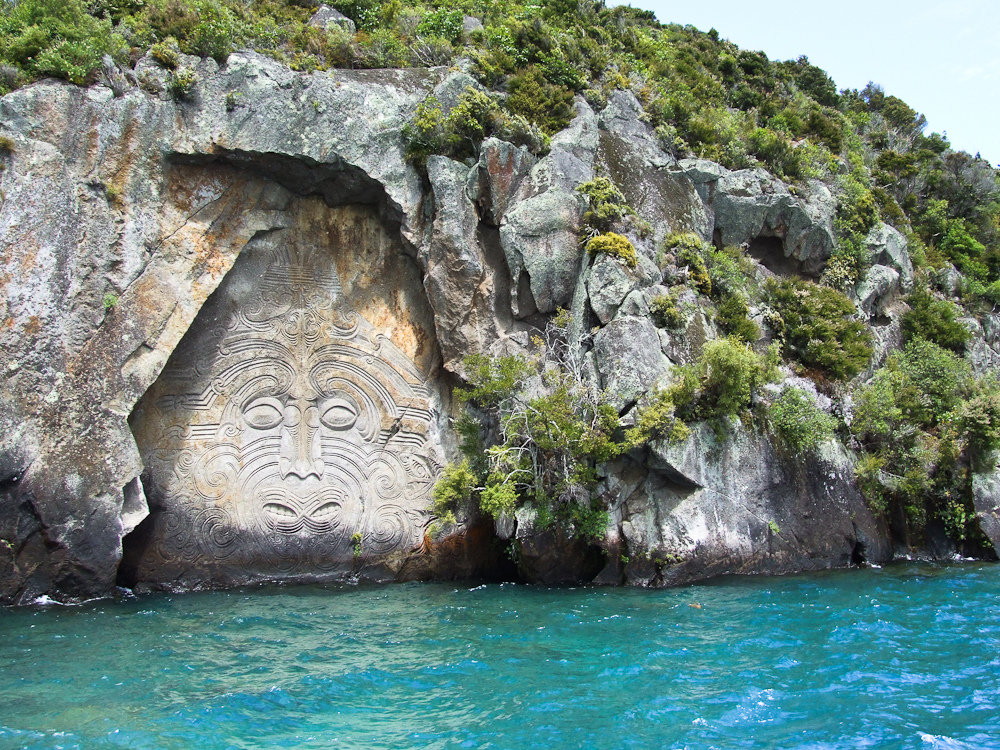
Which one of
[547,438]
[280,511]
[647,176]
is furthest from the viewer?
[647,176]

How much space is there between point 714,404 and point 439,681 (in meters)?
8.45

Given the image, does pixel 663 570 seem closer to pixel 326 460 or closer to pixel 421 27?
pixel 326 460

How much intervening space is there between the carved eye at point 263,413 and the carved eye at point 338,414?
0.93m

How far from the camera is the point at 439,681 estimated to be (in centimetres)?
863

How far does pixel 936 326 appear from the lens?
20375mm

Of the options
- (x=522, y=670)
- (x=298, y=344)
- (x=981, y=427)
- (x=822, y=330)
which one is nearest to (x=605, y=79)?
(x=822, y=330)

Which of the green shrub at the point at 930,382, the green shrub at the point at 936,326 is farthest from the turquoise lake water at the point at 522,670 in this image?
the green shrub at the point at 936,326

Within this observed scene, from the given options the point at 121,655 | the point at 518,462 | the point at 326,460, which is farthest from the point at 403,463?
the point at 121,655

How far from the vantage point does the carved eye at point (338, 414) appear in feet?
52.1

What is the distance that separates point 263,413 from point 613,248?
27.6 feet

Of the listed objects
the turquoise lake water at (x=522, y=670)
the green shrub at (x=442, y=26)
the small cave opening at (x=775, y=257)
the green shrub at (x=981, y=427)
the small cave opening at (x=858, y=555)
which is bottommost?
the turquoise lake water at (x=522, y=670)

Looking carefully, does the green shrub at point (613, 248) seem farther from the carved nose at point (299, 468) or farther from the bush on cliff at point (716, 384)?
the carved nose at point (299, 468)

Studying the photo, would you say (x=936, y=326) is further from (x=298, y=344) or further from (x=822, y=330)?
(x=298, y=344)

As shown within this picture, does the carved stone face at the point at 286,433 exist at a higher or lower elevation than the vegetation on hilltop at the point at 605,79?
lower
